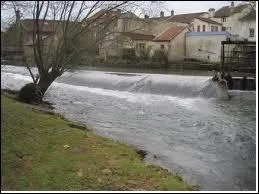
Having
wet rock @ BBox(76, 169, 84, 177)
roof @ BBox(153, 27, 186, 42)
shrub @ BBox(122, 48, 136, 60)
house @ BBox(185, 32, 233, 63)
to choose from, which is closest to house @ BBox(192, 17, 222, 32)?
roof @ BBox(153, 27, 186, 42)

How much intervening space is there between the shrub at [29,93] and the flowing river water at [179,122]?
81 centimetres

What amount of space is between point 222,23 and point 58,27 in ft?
107

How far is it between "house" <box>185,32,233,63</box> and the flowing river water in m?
17.2

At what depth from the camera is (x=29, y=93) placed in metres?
14.4

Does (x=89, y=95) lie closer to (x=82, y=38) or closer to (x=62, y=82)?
(x=82, y=38)

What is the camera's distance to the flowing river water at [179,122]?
812 cm

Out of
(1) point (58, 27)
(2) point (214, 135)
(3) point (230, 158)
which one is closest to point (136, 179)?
(3) point (230, 158)

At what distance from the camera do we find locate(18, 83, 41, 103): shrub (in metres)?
13.9

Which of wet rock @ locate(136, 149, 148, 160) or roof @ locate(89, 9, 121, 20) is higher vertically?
roof @ locate(89, 9, 121, 20)

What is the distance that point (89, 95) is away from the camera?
68.7ft

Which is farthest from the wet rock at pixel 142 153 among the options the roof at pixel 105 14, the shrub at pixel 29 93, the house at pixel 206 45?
the house at pixel 206 45

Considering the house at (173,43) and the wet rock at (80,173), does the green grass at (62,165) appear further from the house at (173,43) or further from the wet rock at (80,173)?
the house at (173,43)

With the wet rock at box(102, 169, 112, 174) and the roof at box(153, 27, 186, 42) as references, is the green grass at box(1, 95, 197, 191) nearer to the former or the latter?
Result: the wet rock at box(102, 169, 112, 174)

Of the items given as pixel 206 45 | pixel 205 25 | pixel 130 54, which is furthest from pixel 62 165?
pixel 205 25
